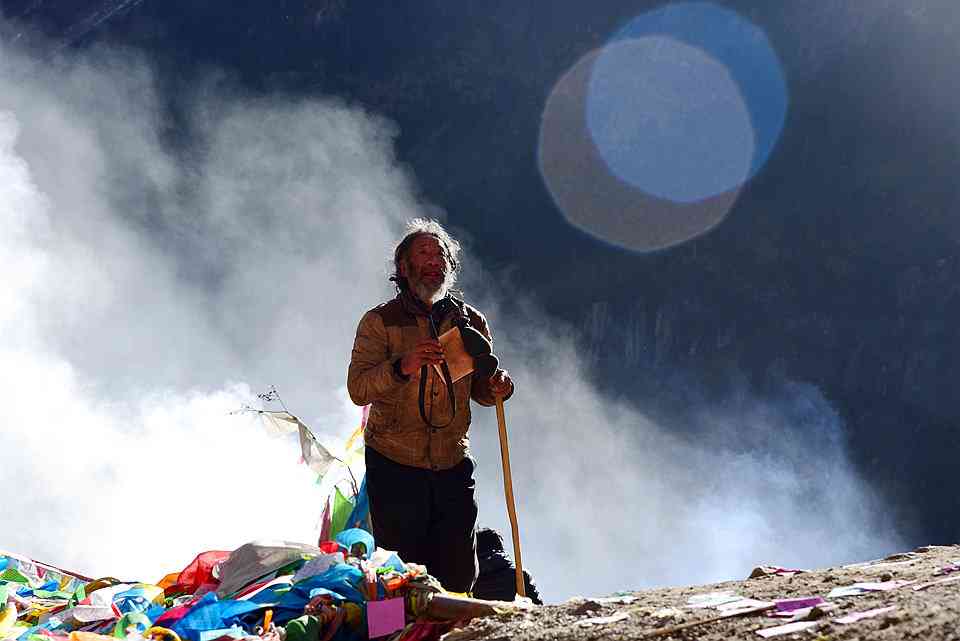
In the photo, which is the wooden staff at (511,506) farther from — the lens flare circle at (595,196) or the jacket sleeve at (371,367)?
the lens flare circle at (595,196)

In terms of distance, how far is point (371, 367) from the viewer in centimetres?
288

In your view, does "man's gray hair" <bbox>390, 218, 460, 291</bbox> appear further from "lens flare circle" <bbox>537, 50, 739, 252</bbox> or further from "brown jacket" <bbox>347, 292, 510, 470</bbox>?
"lens flare circle" <bbox>537, 50, 739, 252</bbox>

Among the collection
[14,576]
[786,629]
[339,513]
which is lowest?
[786,629]

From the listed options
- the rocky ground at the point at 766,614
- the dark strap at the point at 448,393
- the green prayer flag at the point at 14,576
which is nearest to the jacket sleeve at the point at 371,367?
the dark strap at the point at 448,393

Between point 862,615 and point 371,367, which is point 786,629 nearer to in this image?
point 862,615

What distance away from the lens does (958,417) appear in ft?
66.2

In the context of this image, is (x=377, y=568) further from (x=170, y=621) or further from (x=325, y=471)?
(x=325, y=471)

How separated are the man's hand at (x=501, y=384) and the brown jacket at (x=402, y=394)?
0.31 ft

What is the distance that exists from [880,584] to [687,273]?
70.9ft

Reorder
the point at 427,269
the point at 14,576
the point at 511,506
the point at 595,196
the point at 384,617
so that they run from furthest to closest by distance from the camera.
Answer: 1. the point at 595,196
2. the point at 14,576
3. the point at 427,269
4. the point at 511,506
5. the point at 384,617

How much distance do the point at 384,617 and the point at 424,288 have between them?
4.39 feet

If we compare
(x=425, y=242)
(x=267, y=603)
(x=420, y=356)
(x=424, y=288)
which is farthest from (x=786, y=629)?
(x=425, y=242)

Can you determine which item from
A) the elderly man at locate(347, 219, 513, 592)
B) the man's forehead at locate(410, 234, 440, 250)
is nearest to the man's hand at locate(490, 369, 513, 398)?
the elderly man at locate(347, 219, 513, 592)

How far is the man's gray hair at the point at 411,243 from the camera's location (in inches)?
124
